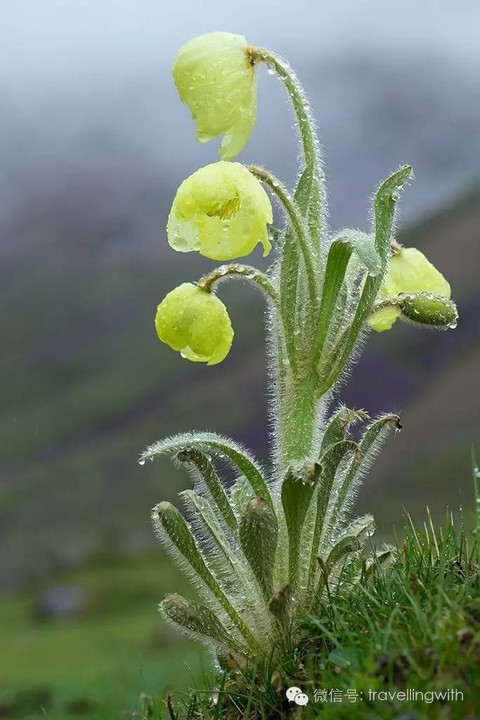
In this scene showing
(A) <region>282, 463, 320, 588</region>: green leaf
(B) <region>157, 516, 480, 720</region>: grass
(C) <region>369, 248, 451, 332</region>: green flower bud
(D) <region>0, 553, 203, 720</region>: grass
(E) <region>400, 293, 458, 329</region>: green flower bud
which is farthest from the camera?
(D) <region>0, 553, 203, 720</region>: grass

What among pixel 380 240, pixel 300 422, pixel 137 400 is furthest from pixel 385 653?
pixel 137 400

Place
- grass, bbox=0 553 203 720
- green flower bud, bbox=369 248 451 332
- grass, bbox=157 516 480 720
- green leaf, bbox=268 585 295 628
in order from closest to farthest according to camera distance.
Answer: grass, bbox=157 516 480 720, green leaf, bbox=268 585 295 628, green flower bud, bbox=369 248 451 332, grass, bbox=0 553 203 720

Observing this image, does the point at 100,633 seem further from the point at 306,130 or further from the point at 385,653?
the point at 385,653

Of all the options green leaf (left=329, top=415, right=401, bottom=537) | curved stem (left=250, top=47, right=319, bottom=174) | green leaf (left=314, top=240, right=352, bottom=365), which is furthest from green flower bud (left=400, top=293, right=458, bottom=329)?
curved stem (left=250, top=47, right=319, bottom=174)

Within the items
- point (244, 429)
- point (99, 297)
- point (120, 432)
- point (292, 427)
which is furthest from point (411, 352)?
point (292, 427)

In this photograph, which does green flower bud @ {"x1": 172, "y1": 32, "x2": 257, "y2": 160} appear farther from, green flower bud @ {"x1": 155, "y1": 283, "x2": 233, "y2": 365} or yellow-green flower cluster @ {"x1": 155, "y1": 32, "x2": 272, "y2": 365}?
green flower bud @ {"x1": 155, "y1": 283, "x2": 233, "y2": 365}

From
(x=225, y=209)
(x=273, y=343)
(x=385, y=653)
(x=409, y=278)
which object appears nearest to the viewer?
(x=385, y=653)

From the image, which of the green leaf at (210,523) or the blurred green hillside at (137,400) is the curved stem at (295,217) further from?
the blurred green hillside at (137,400)
